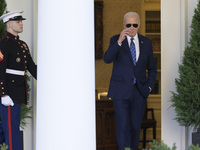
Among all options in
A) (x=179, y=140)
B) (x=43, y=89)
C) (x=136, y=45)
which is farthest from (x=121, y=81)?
(x=43, y=89)

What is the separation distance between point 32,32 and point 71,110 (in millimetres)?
2503

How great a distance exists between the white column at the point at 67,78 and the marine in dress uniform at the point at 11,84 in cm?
113

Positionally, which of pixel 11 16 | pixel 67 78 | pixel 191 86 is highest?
pixel 11 16

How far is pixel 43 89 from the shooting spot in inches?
128

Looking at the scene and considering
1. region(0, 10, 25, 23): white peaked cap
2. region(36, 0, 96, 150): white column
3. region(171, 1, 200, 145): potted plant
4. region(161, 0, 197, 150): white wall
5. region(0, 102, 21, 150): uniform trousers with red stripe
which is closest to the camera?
region(36, 0, 96, 150): white column

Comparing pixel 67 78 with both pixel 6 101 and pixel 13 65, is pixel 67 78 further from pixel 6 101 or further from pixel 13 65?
pixel 13 65

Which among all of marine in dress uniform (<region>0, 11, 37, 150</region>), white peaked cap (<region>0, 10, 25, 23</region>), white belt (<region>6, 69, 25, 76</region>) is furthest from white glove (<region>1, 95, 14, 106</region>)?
white peaked cap (<region>0, 10, 25, 23</region>)

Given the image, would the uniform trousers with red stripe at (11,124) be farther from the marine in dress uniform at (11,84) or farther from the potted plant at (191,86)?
the potted plant at (191,86)

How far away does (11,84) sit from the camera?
439cm

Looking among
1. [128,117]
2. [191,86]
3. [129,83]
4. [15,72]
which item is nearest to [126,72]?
[129,83]

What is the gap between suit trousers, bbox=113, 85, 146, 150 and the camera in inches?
186

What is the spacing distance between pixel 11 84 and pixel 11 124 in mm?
370

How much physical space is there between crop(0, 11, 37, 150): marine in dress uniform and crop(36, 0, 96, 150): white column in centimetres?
113

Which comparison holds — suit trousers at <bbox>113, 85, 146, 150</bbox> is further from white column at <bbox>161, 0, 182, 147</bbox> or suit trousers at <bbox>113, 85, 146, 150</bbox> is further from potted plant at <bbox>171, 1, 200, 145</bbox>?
white column at <bbox>161, 0, 182, 147</bbox>
